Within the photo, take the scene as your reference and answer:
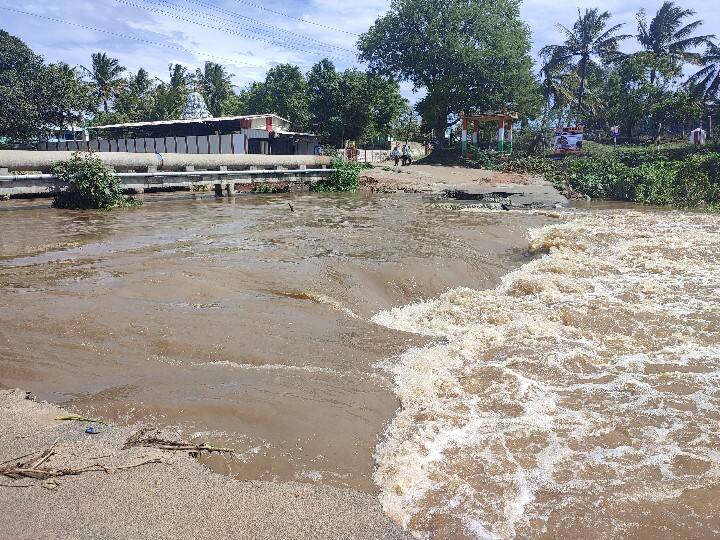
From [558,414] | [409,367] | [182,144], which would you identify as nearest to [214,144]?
[182,144]

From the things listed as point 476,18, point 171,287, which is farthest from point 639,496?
point 476,18

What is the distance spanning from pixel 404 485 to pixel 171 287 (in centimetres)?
421

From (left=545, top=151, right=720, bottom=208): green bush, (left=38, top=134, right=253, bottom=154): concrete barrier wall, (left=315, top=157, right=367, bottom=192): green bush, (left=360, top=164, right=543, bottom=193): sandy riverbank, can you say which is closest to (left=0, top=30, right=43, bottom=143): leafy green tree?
(left=38, top=134, right=253, bottom=154): concrete barrier wall

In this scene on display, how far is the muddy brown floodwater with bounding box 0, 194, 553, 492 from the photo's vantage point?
386 cm

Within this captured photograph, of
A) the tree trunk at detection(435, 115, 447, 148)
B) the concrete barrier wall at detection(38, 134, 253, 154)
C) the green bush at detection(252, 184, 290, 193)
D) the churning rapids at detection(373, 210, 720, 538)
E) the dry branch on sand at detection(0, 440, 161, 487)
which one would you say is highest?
the tree trunk at detection(435, 115, 447, 148)

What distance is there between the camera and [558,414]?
175 inches

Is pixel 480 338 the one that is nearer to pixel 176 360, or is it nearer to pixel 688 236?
pixel 176 360

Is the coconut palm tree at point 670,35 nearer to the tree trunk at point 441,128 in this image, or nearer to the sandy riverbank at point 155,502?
the tree trunk at point 441,128

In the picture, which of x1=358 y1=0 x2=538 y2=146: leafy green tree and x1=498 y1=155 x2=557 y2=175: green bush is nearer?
x1=498 y1=155 x2=557 y2=175: green bush

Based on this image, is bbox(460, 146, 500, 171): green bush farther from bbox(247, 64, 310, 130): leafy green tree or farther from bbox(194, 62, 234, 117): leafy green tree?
bbox(194, 62, 234, 117): leafy green tree

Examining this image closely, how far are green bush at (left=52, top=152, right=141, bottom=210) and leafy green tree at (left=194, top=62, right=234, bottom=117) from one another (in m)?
45.6

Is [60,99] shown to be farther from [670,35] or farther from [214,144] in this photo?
[670,35]

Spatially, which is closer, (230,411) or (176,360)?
(230,411)

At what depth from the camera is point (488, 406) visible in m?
4.57
